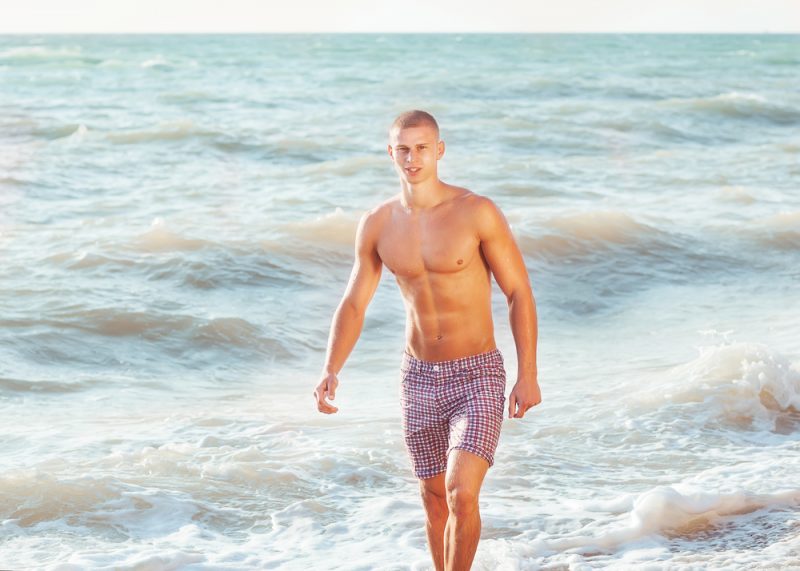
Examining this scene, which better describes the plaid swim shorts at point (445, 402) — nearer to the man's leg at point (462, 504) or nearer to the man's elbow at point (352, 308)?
the man's leg at point (462, 504)

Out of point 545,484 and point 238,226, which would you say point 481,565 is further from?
point 238,226

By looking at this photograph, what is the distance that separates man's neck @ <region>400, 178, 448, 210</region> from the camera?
4.11 meters

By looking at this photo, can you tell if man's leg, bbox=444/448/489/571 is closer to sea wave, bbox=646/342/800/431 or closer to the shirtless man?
the shirtless man

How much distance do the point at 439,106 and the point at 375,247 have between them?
2628 centimetres

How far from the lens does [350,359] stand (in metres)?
8.91

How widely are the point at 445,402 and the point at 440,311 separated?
1.04ft

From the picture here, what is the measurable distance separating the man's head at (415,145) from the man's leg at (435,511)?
1.08 m

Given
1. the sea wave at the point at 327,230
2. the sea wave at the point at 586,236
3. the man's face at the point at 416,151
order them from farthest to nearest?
the sea wave at the point at 327,230 < the sea wave at the point at 586,236 < the man's face at the point at 416,151

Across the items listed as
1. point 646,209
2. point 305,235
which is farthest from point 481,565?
point 646,209

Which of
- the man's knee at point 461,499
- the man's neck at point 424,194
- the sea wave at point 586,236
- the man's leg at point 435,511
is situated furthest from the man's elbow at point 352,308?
the sea wave at point 586,236

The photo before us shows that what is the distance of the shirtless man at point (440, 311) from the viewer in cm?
399

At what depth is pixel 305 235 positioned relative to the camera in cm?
1325

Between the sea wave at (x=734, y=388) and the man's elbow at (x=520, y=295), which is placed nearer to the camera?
the man's elbow at (x=520, y=295)

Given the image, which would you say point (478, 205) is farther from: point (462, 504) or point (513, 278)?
point (462, 504)
